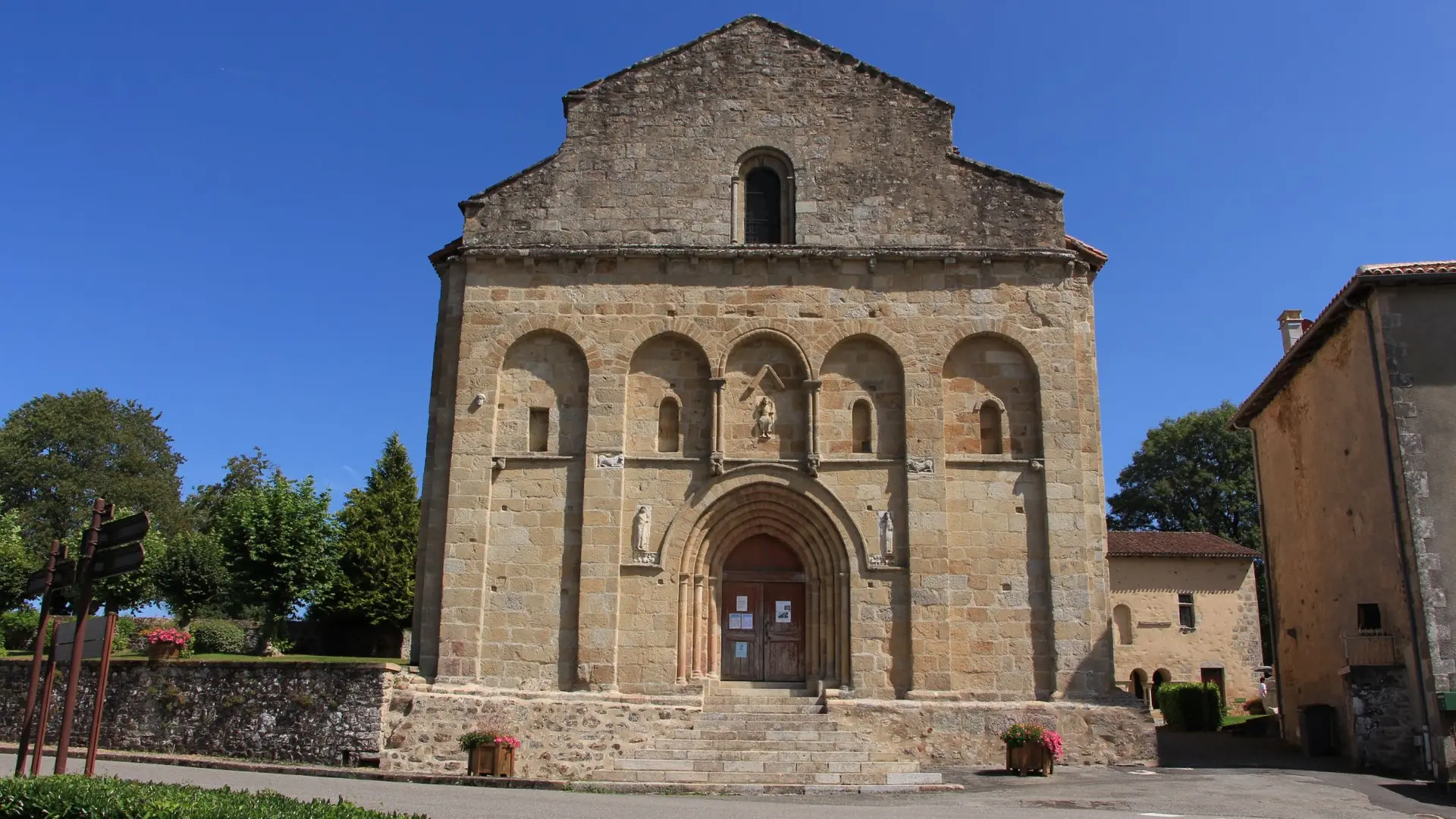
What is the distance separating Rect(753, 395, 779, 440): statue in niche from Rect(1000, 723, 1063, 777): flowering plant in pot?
652 centimetres

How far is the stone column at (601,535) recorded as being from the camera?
18.4m

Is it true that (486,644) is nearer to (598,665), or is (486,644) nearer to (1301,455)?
(598,665)

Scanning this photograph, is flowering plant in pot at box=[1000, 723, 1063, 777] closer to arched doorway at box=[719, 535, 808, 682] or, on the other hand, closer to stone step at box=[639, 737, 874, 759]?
stone step at box=[639, 737, 874, 759]

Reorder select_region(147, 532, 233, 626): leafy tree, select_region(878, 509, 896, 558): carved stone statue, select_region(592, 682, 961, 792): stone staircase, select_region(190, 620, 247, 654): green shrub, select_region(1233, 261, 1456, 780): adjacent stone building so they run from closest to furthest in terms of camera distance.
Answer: select_region(592, 682, 961, 792): stone staircase < select_region(1233, 261, 1456, 780): adjacent stone building < select_region(878, 509, 896, 558): carved stone statue < select_region(190, 620, 247, 654): green shrub < select_region(147, 532, 233, 626): leafy tree

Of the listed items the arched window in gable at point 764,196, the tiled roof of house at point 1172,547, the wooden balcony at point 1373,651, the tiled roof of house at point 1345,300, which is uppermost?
the arched window in gable at point 764,196

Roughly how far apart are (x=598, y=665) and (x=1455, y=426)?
566 inches

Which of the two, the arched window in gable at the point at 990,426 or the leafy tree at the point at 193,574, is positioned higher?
the arched window in gable at the point at 990,426

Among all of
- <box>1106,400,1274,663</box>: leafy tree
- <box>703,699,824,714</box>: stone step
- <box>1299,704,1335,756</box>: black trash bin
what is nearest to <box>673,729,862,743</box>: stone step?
<box>703,699,824,714</box>: stone step

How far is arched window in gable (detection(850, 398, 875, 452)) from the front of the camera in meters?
19.7

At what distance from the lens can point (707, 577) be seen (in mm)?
19469

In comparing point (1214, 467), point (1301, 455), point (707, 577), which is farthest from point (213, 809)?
point (1214, 467)

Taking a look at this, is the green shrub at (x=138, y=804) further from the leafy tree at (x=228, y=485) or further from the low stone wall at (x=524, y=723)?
the leafy tree at (x=228, y=485)

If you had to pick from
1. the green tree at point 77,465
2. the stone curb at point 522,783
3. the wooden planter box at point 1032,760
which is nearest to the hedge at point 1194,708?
the wooden planter box at point 1032,760

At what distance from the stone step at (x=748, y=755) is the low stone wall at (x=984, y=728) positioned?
94 centimetres
